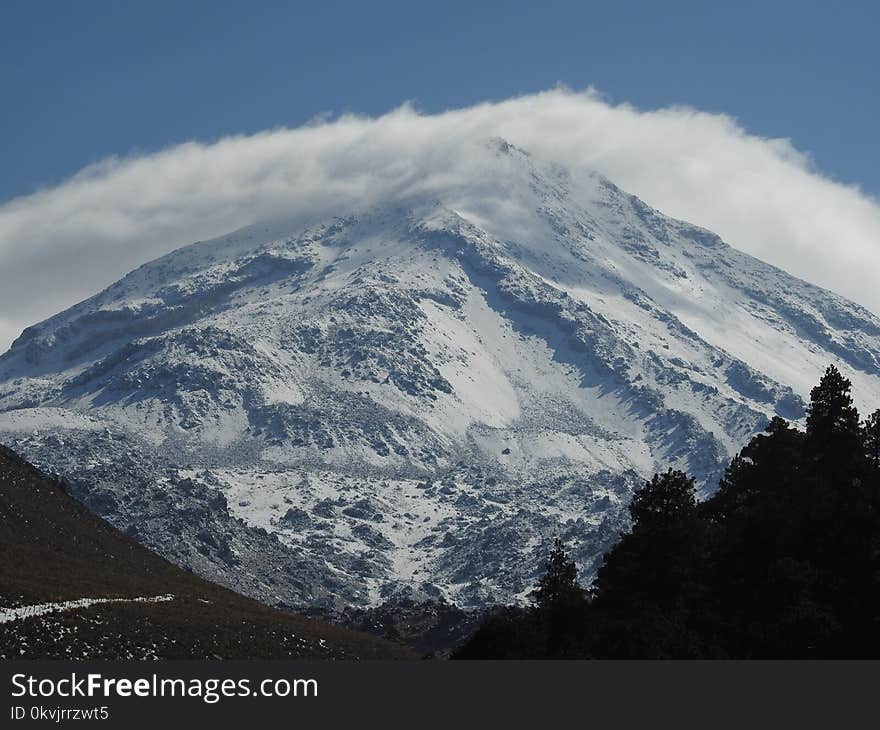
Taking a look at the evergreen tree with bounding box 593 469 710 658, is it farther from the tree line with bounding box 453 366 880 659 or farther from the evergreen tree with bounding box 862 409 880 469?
the evergreen tree with bounding box 862 409 880 469

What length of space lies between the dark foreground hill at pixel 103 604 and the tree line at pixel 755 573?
18.8 meters

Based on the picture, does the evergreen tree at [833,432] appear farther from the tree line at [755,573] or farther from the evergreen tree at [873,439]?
the evergreen tree at [873,439]

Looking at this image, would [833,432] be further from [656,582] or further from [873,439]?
[656,582]

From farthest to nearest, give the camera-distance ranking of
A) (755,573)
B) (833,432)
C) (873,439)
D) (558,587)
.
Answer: (558,587)
(873,439)
(833,432)
(755,573)

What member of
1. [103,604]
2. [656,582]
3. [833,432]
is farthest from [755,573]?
[103,604]

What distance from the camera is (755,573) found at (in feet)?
365

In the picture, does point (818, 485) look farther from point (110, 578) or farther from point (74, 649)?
point (110, 578)

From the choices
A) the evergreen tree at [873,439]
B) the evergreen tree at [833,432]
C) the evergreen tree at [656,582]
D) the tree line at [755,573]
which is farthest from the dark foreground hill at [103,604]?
the evergreen tree at [873,439]

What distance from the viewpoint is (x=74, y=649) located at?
102 meters

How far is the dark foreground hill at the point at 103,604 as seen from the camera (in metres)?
106

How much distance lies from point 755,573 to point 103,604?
161ft

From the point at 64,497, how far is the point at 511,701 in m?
105

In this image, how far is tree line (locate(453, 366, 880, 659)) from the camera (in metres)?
99.8

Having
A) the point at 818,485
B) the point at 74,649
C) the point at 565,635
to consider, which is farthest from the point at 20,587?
the point at 818,485
